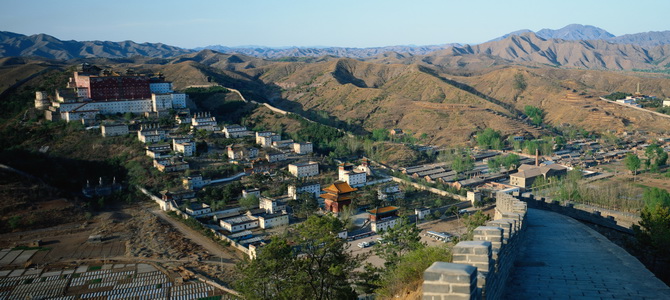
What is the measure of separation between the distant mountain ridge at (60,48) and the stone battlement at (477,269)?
151714 mm

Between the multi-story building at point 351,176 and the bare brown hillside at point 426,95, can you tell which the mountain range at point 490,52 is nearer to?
the bare brown hillside at point 426,95

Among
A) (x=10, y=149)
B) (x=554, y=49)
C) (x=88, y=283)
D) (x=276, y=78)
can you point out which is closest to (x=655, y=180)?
(x=88, y=283)

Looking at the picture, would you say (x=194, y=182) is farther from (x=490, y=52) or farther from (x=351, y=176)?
(x=490, y=52)

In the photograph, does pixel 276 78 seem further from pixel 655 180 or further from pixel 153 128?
pixel 655 180

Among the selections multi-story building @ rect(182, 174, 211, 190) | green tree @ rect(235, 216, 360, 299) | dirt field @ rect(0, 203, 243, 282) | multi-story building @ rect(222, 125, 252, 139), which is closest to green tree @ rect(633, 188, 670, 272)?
green tree @ rect(235, 216, 360, 299)

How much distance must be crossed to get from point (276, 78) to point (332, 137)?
4995 centimetres

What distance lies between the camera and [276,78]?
99438mm

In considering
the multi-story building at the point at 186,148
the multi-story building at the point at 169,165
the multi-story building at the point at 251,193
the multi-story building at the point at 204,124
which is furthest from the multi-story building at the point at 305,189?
the multi-story building at the point at 204,124

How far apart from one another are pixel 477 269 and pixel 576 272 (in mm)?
4487

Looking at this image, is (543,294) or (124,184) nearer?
(543,294)

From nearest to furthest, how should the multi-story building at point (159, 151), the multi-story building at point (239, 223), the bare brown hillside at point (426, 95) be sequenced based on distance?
1. the multi-story building at point (239, 223)
2. the multi-story building at point (159, 151)
3. the bare brown hillside at point (426, 95)

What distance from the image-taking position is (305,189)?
35.7 metres

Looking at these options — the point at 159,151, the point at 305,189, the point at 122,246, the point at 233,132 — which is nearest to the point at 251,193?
the point at 305,189

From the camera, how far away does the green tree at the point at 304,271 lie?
10695 millimetres
